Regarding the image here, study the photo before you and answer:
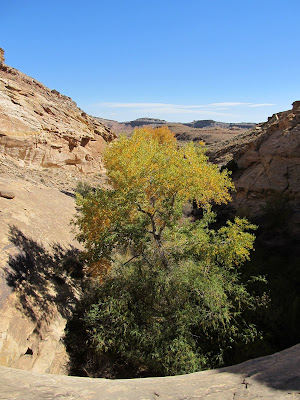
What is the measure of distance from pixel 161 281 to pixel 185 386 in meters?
3.92

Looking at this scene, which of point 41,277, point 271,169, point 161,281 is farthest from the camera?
point 271,169

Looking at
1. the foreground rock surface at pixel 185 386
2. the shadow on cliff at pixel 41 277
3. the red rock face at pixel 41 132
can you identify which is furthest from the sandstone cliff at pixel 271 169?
the red rock face at pixel 41 132

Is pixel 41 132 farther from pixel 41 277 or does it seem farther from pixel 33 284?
pixel 33 284

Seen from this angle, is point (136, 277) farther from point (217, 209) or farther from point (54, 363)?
point (217, 209)

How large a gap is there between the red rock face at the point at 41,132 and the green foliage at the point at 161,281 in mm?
14321

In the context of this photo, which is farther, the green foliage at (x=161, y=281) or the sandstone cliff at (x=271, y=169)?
the sandstone cliff at (x=271, y=169)

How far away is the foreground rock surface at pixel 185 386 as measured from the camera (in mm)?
3266

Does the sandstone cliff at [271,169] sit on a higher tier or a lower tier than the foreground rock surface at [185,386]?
higher

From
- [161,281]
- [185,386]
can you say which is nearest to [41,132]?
[161,281]

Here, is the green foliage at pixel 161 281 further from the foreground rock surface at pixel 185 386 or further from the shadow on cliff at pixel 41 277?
the foreground rock surface at pixel 185 386

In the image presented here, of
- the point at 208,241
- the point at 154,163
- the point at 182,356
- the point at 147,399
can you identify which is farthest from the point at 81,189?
the point at 147,399

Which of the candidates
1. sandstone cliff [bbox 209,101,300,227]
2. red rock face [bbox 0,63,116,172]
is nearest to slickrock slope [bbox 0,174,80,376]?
red rock face [bbox 0,63,116,172]

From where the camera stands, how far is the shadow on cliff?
303 inches

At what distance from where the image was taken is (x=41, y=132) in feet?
72.9
